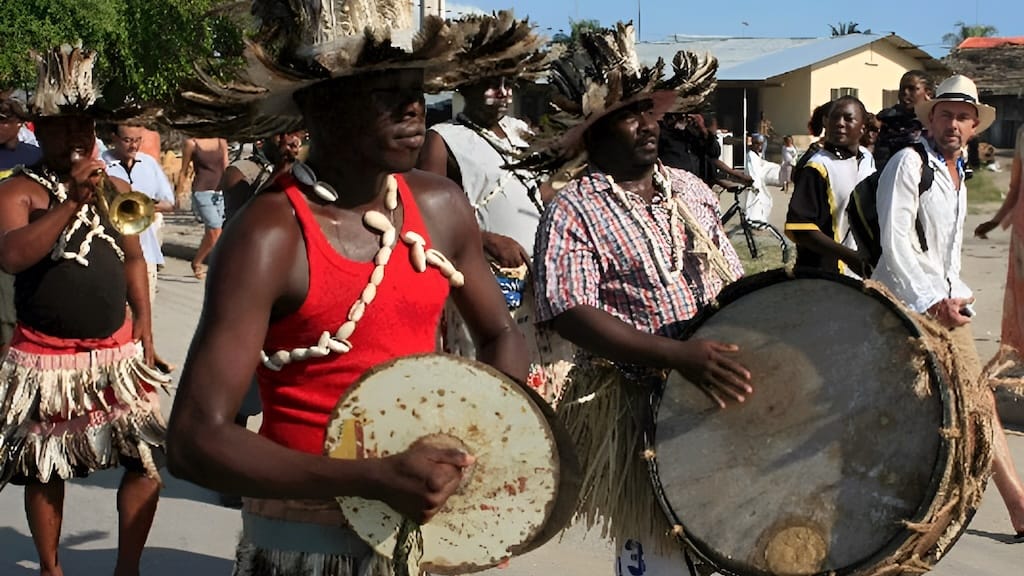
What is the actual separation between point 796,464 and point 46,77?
3200 mm

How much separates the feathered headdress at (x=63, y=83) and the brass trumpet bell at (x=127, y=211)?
1.00 ft

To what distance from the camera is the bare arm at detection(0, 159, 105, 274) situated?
5.03 m

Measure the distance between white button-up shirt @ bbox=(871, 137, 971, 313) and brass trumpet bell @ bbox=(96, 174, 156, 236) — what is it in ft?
9.67

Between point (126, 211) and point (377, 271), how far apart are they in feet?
9.62

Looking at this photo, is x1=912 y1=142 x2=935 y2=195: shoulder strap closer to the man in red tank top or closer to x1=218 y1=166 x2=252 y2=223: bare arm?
x1=218 y1=166 x2=252 y2=223: bare arm

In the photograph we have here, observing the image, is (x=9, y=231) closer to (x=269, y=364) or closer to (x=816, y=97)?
(x=269, y=364)

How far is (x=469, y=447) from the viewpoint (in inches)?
102

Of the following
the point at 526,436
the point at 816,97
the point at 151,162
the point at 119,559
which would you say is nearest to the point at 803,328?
the point at 526,436

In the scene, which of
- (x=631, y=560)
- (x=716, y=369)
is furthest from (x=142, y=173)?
(x=716, y=369)

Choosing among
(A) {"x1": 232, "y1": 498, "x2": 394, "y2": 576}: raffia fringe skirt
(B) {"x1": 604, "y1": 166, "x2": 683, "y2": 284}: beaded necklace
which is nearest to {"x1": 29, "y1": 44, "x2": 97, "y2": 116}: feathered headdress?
(B) {"x1": 604, "y1": 166, "x2": 683, "y2": 284}: beaded necklace

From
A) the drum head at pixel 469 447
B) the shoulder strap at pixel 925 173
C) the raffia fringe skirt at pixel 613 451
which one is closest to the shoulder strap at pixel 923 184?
the shoulder strap at pixel 925 173

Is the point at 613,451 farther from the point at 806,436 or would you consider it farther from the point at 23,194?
the point at 23,194

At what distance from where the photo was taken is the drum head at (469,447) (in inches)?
101

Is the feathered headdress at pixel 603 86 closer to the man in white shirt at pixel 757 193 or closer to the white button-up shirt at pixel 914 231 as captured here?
the white button-up shirt at pixel 914 231
